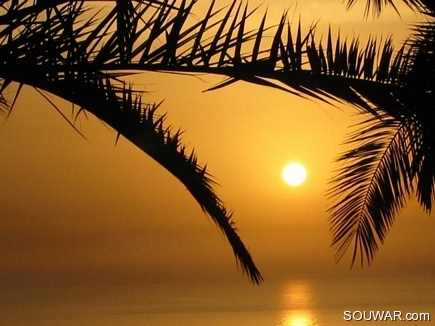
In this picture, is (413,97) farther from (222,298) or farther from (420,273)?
(420,273)

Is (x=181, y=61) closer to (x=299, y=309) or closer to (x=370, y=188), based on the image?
(x=370, y=188)

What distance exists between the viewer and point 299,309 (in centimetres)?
6800

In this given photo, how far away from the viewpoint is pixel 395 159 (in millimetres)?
6684

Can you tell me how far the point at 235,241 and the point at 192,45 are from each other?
1.08 metres

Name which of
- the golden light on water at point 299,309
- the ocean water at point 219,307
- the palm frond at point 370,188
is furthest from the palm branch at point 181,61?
the golden light on water at point 299,309

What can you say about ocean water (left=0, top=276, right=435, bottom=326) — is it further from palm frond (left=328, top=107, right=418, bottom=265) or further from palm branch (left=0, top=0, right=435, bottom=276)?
palm branch (left=0, top=0, right=435, bottom=276)

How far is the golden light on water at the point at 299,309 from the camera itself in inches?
2158

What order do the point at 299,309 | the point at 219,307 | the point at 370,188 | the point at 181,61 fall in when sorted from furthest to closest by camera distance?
the point at 299,309 → the point at 219,307 → the point at 370,188 → the point at 181,61

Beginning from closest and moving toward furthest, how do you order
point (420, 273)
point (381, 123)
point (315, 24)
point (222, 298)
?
point (315, 24)
point (381, 123)
point (222, 298)
point (420, 273)

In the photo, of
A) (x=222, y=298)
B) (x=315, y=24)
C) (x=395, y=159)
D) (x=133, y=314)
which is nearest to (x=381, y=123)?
(x=395, y=159)

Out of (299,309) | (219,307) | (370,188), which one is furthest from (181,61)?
(299,309)

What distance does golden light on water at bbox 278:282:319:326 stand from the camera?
2158 inches

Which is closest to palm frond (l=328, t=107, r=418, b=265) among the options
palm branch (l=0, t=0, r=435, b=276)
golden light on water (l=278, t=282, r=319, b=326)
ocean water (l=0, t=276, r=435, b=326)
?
palm branch (l=0, t=0, r=435, b=276)

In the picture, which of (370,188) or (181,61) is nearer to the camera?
(181,61)
